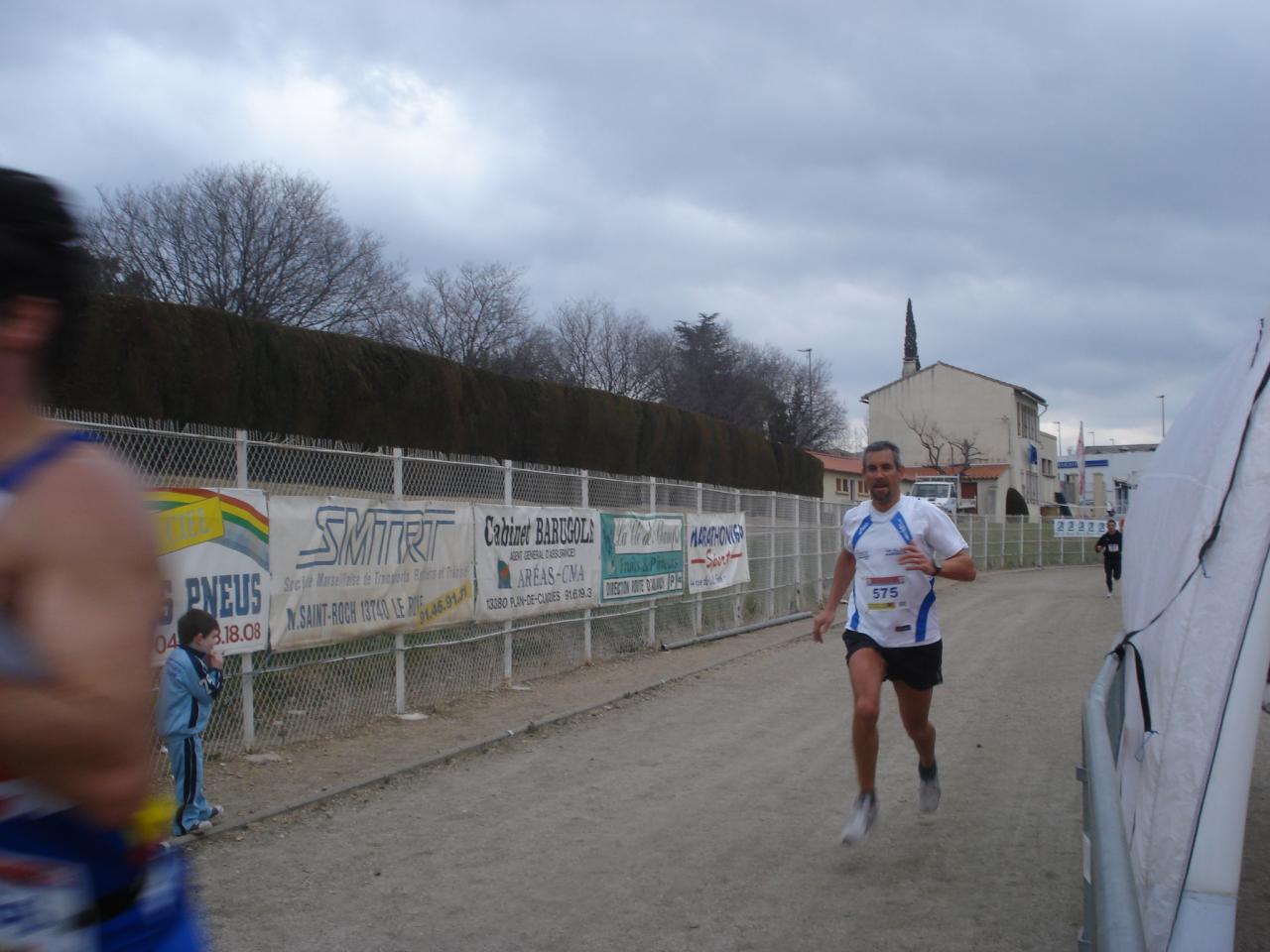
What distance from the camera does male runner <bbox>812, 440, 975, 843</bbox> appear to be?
6203mm

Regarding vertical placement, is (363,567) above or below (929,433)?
below

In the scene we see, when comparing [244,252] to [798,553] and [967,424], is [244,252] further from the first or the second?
[967,424]

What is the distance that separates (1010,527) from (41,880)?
44650 millimetres

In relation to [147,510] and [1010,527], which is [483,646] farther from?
[1010,527]

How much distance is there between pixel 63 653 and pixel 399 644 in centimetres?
893

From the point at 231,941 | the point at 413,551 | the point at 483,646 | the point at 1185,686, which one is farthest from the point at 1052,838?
the point at 483,646

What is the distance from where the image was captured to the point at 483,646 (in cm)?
1185

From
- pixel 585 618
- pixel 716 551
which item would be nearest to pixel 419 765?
pixel 585 618

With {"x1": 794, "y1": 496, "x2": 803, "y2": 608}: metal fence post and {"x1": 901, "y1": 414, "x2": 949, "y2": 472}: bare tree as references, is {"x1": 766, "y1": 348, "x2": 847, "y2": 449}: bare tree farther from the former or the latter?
{"x1": 794, "y1": 496, "x2": 803, "y2": 608}: metal fence post

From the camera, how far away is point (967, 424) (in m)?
70.8

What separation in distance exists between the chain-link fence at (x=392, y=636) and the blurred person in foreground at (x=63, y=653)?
6.00 meters

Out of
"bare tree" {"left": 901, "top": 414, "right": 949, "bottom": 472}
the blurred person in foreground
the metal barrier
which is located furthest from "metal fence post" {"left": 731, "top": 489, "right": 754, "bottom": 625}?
"bare tree" {"left": 901, "top": 414, "right": 949, "bottom": 472}

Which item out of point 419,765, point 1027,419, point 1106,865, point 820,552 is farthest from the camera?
point 1027,419

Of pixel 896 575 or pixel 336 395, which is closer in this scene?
pixel 896 575
